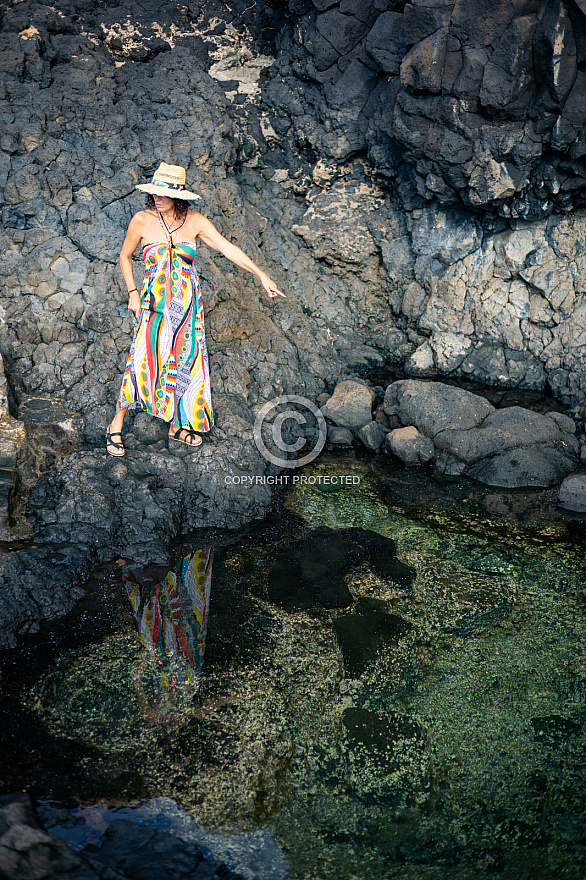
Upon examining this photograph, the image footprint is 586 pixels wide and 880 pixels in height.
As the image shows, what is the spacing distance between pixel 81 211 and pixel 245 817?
4863mm

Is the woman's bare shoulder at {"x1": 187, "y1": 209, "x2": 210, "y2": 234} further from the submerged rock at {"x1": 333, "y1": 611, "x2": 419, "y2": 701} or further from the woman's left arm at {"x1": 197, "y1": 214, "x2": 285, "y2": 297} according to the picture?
the submerged rock at {"x1": 333, "y1": 611, "x2": 419, "y2": 701}

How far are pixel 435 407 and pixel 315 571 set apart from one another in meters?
2.12

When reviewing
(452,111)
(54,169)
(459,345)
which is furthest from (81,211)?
(459,345)

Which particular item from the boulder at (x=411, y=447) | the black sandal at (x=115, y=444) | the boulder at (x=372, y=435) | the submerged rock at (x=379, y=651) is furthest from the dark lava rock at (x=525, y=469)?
the black sandal at (x=115, y=444)

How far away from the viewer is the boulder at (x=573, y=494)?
15.4 feet

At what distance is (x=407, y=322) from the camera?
6.69 meters

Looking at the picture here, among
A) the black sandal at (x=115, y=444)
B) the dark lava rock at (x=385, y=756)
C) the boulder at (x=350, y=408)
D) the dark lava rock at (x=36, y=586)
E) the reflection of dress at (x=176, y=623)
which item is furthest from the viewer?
the boulder at (x=350, y=408)

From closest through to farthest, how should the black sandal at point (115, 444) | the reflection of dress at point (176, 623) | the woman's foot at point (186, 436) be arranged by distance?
the reflection of dress at point (176, 623) < the black sandal at point (115, 444) < the woman's foot at point (186, 436)

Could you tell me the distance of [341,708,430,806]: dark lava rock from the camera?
8.52 feet

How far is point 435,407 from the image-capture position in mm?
5434

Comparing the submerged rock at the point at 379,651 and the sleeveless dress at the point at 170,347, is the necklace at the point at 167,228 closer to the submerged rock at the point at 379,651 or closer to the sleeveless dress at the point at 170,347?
the sleeveless dress at the point at 170,347
